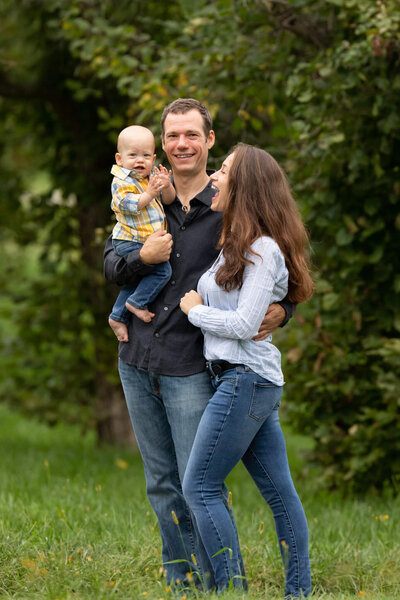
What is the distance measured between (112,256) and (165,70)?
271cm

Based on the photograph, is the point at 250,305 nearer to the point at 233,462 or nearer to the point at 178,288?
the point at 178,288

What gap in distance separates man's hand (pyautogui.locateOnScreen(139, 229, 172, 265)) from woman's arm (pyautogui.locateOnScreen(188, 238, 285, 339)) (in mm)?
255

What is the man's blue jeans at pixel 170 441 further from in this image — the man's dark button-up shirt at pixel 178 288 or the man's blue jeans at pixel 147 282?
the man's blue jeans at pixel 147 282

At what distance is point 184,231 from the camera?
133 inches

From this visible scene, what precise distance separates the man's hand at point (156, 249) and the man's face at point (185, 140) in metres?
0.31

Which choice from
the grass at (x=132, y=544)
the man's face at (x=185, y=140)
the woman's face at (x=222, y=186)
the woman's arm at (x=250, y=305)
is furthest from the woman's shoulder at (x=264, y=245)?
the grass at (x=132, y=544)

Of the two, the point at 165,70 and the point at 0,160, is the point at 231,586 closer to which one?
the point at 165,70

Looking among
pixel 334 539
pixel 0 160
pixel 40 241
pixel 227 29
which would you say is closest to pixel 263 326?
pixel 334 539

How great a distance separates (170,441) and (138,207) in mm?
984

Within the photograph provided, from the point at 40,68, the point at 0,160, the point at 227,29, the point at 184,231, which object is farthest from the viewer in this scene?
the point at 0,160

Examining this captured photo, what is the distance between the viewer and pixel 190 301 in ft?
10.6

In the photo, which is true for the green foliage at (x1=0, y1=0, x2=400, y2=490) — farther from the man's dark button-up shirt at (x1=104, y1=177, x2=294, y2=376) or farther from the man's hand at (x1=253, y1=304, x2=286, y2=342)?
the man's hand at (x1=253, y1=304, x2=286, y2=342)

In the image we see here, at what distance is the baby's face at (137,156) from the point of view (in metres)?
3.31

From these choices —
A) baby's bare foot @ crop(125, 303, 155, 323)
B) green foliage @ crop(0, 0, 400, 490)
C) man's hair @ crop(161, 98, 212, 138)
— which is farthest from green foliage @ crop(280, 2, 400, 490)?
baby's bare foot @ crop(125, 303, 155, 323)
